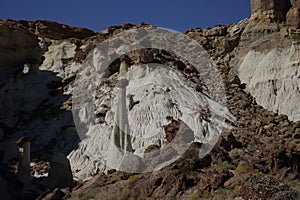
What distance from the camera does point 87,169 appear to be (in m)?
29.2

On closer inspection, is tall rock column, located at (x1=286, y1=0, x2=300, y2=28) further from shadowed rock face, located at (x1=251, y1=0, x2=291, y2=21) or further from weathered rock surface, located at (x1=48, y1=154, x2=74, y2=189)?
weathered rock surface, located at (x1=48, y1=154, x2=74, y2=189)

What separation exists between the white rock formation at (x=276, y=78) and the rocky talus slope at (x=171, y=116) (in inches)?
3.2

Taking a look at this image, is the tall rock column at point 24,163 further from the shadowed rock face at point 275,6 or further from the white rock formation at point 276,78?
the shadowed rock face at point 275,6

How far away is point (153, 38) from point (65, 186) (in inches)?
971

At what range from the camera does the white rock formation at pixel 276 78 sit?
121ft

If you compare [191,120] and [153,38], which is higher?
[153,38]

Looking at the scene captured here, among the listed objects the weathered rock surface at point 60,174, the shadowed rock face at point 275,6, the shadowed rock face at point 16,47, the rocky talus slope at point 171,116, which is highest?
the shadowed rock face at point 275,6

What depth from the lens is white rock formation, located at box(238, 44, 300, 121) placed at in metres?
36.8

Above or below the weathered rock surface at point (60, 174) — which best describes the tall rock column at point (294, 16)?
above

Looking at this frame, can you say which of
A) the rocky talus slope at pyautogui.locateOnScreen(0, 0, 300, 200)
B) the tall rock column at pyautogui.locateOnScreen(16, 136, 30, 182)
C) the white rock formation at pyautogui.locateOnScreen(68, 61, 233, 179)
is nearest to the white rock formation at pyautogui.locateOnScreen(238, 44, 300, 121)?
the rocky talus slope at pyautogui.locateOnScreen(0, 0, 300, 200)

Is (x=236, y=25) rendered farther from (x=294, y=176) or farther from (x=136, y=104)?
(x=294, y=176)

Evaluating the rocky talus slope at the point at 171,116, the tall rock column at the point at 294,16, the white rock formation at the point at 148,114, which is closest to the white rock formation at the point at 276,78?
the rocky talus slope at the point at 171,116

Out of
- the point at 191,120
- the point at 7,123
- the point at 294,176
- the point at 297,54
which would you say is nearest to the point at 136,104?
the point at 191,120

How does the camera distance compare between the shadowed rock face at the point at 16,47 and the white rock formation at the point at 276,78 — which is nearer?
the white rock formation at the point at 276,78
